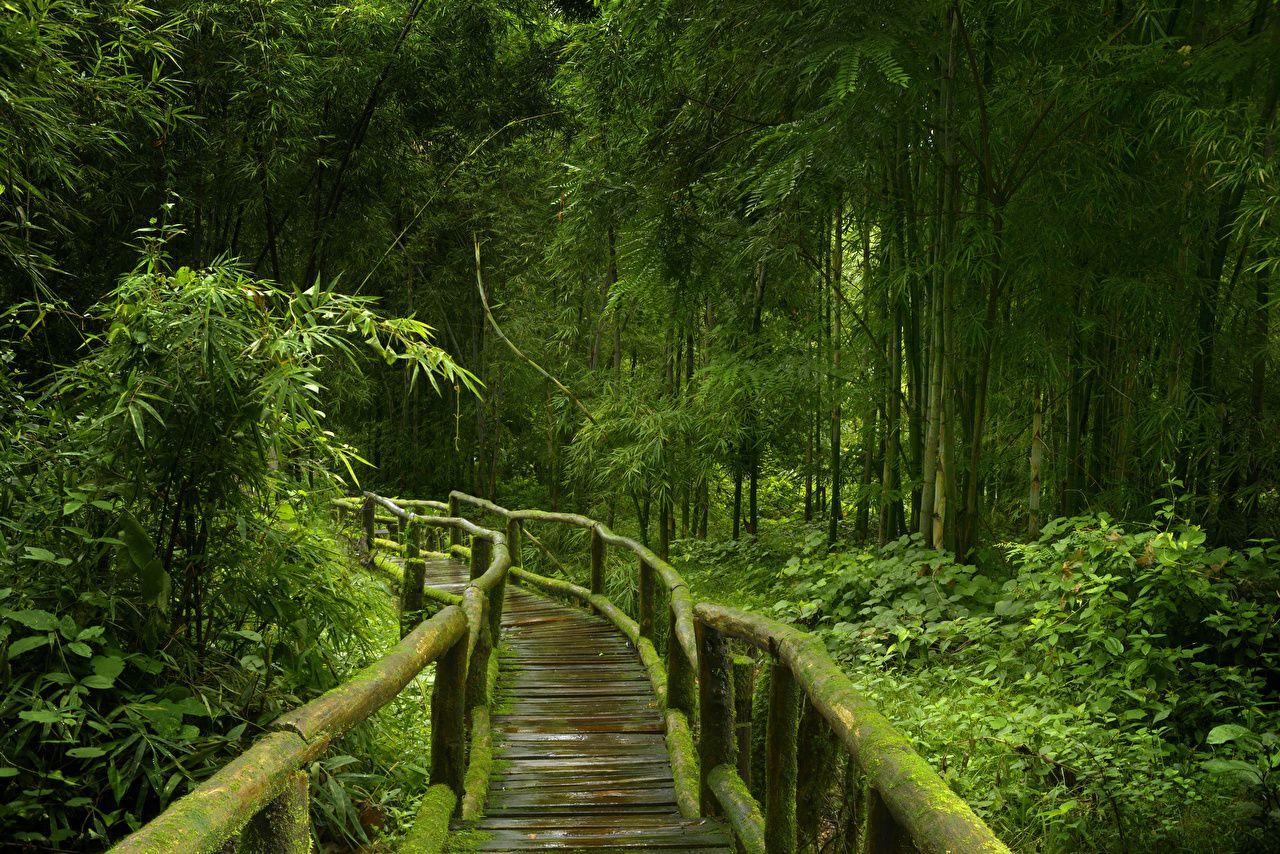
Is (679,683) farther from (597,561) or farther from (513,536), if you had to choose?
(513,536)

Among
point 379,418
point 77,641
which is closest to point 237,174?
point 77,641

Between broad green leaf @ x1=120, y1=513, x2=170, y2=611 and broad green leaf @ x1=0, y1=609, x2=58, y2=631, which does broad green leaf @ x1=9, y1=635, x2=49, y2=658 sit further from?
broad green leaf @ x1=120, y1=513, x2=170, y2=611

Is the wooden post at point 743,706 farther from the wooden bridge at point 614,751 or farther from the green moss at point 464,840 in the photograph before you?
the green moss at point 464,840

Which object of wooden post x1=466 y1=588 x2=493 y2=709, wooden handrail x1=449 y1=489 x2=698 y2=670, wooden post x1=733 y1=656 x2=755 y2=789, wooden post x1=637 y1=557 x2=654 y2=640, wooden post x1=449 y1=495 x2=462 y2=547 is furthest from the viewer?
wooden post x1=449 y1=495 x2=462 y2=547

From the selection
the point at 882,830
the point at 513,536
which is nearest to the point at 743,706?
the point at 882,830

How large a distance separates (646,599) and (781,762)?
293cm

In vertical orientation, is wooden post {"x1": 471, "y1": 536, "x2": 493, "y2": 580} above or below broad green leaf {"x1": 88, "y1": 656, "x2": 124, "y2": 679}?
below

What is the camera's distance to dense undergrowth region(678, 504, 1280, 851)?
2834mm

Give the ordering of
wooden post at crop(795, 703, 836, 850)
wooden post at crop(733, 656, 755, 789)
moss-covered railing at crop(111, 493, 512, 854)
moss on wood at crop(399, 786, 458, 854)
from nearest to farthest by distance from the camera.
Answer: moss-covered railing at crop(111, 493, 512, 854)
wooden post at crop(795, 703, 836, 850)
moss on wood at crop(399, 786, 458, 854)
wooden post at crop(733, 656, 755, 789)

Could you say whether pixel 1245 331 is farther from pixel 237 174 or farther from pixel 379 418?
pixel 379 418

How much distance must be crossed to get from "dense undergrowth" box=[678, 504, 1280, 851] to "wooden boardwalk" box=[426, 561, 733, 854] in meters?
1.02

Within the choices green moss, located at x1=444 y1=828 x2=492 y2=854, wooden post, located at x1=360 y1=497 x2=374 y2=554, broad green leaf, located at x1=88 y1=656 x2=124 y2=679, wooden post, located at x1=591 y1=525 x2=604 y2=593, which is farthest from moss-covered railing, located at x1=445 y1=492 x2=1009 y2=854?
wooden post, located at x1=360 y1=497 x2=374 y2=554

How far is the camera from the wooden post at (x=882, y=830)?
134 cm

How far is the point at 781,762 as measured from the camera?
217 centimetres
